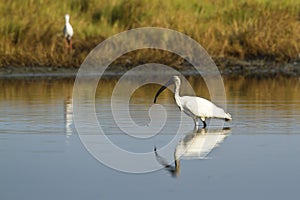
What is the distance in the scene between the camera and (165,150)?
420 inches

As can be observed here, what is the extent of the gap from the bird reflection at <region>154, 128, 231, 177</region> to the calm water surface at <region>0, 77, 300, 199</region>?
1 cm

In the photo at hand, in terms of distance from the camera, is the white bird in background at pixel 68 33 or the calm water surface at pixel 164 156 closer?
the calm water surface at pixel 164 156

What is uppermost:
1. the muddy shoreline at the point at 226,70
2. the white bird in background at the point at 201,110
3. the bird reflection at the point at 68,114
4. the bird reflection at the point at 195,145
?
the white bird in background at the point at 201,110

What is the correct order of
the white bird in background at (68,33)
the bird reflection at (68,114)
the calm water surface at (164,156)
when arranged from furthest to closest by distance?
the white bird in background at (68,33) < the bird reflection at (68,114) < the calm water surface at (164,156)

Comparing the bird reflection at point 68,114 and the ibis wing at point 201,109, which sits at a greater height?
the ibis wing at point 201,109

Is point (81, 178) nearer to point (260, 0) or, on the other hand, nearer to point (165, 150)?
point (165, 150)

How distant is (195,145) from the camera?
427 inches

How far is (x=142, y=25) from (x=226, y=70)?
2178mm

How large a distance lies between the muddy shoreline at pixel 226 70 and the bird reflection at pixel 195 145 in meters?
8.46

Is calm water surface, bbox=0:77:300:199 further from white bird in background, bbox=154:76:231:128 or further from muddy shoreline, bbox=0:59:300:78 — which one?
muddy shoreline, bbox=0:59:300:78

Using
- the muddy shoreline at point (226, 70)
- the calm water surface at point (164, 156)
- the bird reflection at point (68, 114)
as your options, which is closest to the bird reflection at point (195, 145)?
the calm water surface at point (164, 156)

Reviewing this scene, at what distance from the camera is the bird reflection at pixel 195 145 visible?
9.84m

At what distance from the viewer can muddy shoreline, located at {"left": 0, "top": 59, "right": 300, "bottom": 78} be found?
20.3 meters

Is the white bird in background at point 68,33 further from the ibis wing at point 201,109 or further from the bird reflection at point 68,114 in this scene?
the ibis wing at point 201,109
